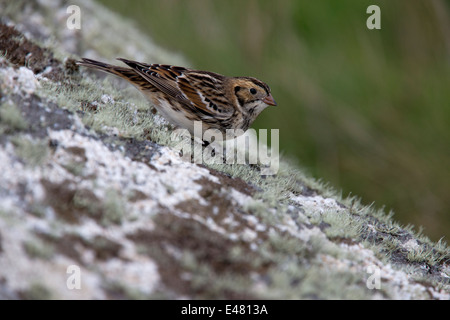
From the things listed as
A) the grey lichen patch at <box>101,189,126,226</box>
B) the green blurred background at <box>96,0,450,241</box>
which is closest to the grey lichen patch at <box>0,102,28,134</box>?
the grey lichen patch at <box>101,189,126,226</box>

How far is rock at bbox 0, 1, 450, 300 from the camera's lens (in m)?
3.27

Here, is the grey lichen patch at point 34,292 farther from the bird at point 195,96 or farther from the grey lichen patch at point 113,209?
the bird at point 195,96

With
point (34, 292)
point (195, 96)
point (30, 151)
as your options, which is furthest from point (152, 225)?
point (195, 96)

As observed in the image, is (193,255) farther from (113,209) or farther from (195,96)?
(195,96)

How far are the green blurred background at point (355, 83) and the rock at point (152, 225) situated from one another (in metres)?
3.44

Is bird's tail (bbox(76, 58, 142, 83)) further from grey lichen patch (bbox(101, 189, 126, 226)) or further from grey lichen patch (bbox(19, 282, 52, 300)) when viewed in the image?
grey lichen patch (bbox(19, 282, 52, 300))

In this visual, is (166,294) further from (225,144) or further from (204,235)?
(225,144)

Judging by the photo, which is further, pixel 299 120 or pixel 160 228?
pixel 299 120

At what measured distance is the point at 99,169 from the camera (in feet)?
13.2

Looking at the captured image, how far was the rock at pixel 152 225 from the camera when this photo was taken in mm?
3270

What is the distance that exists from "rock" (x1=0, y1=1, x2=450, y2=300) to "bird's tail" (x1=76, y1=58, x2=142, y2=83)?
0.55 meters

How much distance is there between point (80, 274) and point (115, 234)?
41 centimetres
